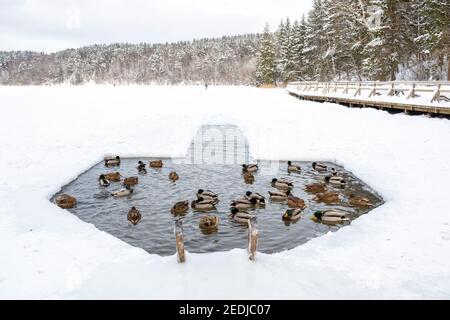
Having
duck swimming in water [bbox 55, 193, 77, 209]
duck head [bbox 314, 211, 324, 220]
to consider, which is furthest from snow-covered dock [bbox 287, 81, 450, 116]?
duck swimming in water [bbox 55, 193, 77, 209]

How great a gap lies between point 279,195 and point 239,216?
2.26m

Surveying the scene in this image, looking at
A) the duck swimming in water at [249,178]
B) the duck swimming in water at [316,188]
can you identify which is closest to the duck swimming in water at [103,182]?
the duck swimming in water at [249,178]

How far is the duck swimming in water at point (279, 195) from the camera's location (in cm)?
1183

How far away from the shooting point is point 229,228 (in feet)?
31.8

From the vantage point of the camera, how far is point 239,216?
10.0 m

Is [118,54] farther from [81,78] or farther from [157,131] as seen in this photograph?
[157,131]

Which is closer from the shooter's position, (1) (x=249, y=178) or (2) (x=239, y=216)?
(2) (x=239, y=216)

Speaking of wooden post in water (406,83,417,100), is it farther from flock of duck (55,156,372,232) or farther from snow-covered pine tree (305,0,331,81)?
snow-covered pine tree (305,0,331,81)

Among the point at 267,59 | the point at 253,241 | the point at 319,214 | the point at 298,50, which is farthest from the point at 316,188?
the point at 267,59

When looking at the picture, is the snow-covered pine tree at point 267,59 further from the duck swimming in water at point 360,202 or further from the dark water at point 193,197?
the duck swimming in water at point 360,202

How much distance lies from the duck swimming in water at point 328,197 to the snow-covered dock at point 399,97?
12522mm

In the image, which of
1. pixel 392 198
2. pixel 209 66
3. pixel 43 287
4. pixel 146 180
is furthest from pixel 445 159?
pixel 209 66

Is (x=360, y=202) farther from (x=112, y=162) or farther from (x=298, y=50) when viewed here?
(x=298, y=50)

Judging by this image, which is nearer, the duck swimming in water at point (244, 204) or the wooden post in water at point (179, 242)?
the wooden post in water at point (179, 242)
